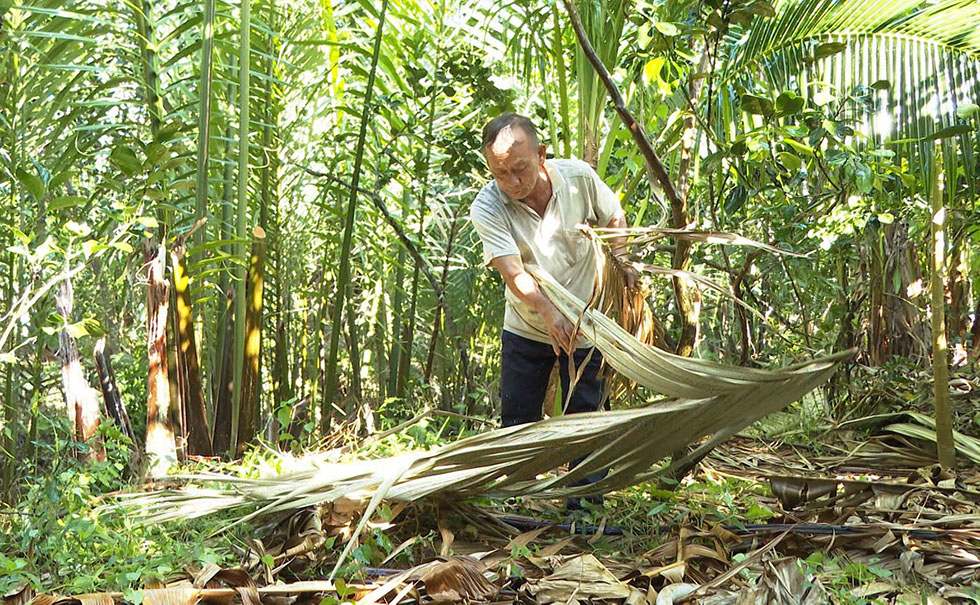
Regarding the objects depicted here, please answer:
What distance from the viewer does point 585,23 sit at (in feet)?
10.2

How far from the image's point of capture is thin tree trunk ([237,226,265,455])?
300 cm

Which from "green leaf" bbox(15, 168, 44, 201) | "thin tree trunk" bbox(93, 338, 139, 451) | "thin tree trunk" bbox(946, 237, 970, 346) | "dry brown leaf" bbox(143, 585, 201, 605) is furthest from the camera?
"thin tree trunk" bbox(946, 237, 970, 346)

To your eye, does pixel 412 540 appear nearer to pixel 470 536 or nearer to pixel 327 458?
pixel 470 536

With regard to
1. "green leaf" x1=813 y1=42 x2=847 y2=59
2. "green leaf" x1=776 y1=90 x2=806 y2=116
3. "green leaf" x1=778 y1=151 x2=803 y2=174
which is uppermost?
"green leaf" x1=813 y1=42 x2=847 y2=59

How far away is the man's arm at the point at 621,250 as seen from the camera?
2449 millimetres

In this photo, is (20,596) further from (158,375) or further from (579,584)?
(579,584)

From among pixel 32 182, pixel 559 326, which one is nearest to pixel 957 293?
pixel 559 326

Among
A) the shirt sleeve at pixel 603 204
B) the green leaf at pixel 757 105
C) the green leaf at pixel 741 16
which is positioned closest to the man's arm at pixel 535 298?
the shirt sleeve at pixel 603 204

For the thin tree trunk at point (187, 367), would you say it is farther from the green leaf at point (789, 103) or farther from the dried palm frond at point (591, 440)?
the green leaf at point (789, 103)

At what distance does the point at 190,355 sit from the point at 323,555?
3.36 feet

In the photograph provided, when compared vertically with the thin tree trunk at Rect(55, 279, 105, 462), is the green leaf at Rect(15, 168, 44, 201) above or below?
above

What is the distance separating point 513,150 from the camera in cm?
238

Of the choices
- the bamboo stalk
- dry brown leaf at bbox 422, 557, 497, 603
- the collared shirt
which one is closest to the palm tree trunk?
the bamboo stalk

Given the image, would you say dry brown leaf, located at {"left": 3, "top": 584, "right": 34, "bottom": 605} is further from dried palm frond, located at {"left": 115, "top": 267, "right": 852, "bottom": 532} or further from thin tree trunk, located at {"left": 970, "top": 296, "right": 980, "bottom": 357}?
thin tree trunk, located at {"left": 970, "top": 296, "right": 980, "bottom": 357}
